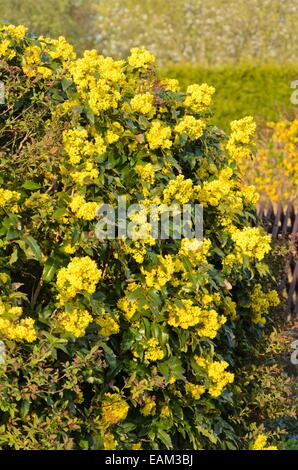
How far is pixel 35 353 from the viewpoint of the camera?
2.67m

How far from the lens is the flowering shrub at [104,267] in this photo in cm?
277

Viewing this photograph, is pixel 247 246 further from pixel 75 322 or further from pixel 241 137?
pixel 75 322

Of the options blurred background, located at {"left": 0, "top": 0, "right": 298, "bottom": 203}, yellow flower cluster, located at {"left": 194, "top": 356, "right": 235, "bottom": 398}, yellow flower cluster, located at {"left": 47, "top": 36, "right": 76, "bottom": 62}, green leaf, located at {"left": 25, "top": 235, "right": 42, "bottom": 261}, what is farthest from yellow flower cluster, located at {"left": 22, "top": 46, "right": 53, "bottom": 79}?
blurred background, located at {"left": 0, "top": 0, "right": 298, "bottom": 203}

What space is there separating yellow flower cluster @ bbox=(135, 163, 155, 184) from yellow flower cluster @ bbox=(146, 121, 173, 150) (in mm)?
113

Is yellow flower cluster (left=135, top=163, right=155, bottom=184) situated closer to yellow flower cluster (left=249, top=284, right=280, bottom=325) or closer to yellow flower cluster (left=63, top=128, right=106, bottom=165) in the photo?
yellow flower cluster (left=63, top=128, right=106, bottom=165)

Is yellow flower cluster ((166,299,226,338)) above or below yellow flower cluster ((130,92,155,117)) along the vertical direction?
below

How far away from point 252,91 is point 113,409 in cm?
1073

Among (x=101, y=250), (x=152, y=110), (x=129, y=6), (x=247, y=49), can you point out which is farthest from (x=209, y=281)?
(x=129, y=6)

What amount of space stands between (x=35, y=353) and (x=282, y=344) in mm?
1645

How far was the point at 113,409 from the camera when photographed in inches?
117

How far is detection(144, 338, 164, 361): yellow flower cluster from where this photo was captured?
119 inches

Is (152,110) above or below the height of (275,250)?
above

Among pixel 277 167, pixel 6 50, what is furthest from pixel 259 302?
pixel 277 167
